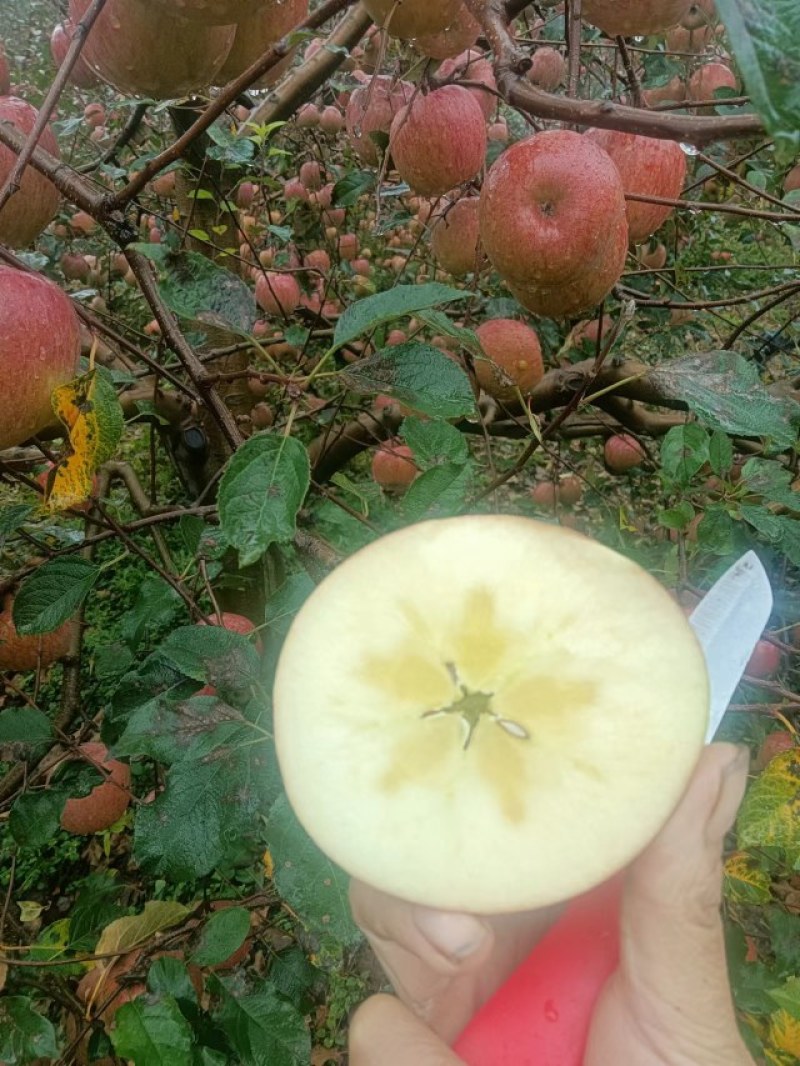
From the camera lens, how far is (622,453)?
199 cm

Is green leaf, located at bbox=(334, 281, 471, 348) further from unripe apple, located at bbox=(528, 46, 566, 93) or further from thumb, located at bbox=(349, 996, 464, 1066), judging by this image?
unripe apple, located at bbox=(528, 46, 566, 93)

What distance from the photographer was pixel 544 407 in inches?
65.7

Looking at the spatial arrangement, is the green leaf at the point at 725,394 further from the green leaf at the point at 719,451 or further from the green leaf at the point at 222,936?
the green leaf at the point at 222,936

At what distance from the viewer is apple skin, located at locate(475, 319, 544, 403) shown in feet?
4.43

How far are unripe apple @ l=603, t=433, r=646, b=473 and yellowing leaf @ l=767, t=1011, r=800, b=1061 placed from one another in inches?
54.6

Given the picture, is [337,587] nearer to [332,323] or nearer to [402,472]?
[402,472]

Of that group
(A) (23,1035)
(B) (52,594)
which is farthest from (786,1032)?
(B) (52,594)

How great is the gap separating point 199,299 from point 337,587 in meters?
0.37

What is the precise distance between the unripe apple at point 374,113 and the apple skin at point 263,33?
520 millimetres

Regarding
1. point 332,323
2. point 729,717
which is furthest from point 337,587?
point 332,323

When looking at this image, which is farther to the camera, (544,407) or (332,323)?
(332,323)

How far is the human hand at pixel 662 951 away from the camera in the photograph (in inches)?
18.8

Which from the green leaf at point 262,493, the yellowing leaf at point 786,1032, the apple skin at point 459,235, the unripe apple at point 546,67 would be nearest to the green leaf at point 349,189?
the apple skin at point 459,235

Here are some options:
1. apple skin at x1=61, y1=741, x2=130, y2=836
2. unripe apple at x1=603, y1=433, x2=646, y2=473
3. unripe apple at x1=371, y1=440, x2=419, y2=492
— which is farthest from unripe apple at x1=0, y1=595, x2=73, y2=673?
unripe apple at x1=603, y1=433, x2=646, y2=473
